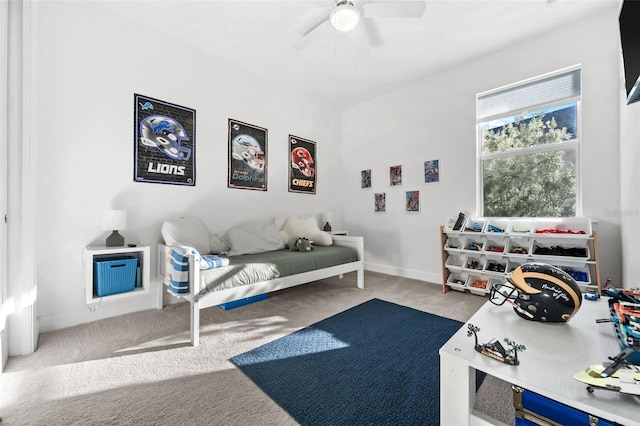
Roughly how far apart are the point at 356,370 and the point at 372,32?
A: 3.10 metres

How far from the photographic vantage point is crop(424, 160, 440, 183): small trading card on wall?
3678 mm

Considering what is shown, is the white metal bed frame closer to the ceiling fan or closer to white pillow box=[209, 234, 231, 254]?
white pillow box=[209, 234, 231, 254]

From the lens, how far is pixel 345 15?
212 centimetres

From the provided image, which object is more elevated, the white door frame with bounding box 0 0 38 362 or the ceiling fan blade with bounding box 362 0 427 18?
the ceiling fan blade with bounding box 362 0 427 18

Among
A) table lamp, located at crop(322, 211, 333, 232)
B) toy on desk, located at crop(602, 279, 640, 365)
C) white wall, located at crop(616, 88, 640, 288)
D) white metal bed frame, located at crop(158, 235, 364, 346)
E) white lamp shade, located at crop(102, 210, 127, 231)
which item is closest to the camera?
toy on desk, located at crop(602, 279, 640, 365)

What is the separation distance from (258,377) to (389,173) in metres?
3.42

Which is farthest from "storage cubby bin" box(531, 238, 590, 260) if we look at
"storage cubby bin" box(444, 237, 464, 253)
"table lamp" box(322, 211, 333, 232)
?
"table lamp" box(322, 211, 333, 232)

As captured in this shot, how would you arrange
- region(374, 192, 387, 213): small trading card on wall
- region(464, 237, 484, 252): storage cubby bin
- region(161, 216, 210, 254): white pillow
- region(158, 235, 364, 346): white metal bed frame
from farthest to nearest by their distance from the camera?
region(374, 192, 387, 213): small trading card on wall, region(464, 237, 484, 252): storage cubby bin, region(161, 216, 210, 254): white pillow, region(158, 235, 364, 346): white metal bed frame

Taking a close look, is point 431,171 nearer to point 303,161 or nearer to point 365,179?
point 365,179

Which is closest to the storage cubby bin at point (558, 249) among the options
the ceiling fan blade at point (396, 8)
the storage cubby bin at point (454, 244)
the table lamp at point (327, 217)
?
the storage cubby bin at point (454, 244)

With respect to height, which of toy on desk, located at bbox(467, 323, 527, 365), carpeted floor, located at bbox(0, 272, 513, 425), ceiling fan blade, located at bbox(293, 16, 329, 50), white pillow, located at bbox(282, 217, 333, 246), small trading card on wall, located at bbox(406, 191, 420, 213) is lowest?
carpeted floor, located at bbox(0, 272, 513, 425)

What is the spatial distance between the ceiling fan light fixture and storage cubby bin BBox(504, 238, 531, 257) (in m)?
2.72

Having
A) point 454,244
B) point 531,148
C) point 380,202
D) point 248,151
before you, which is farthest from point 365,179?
point 531,148

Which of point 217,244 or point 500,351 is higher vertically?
point 217,244
